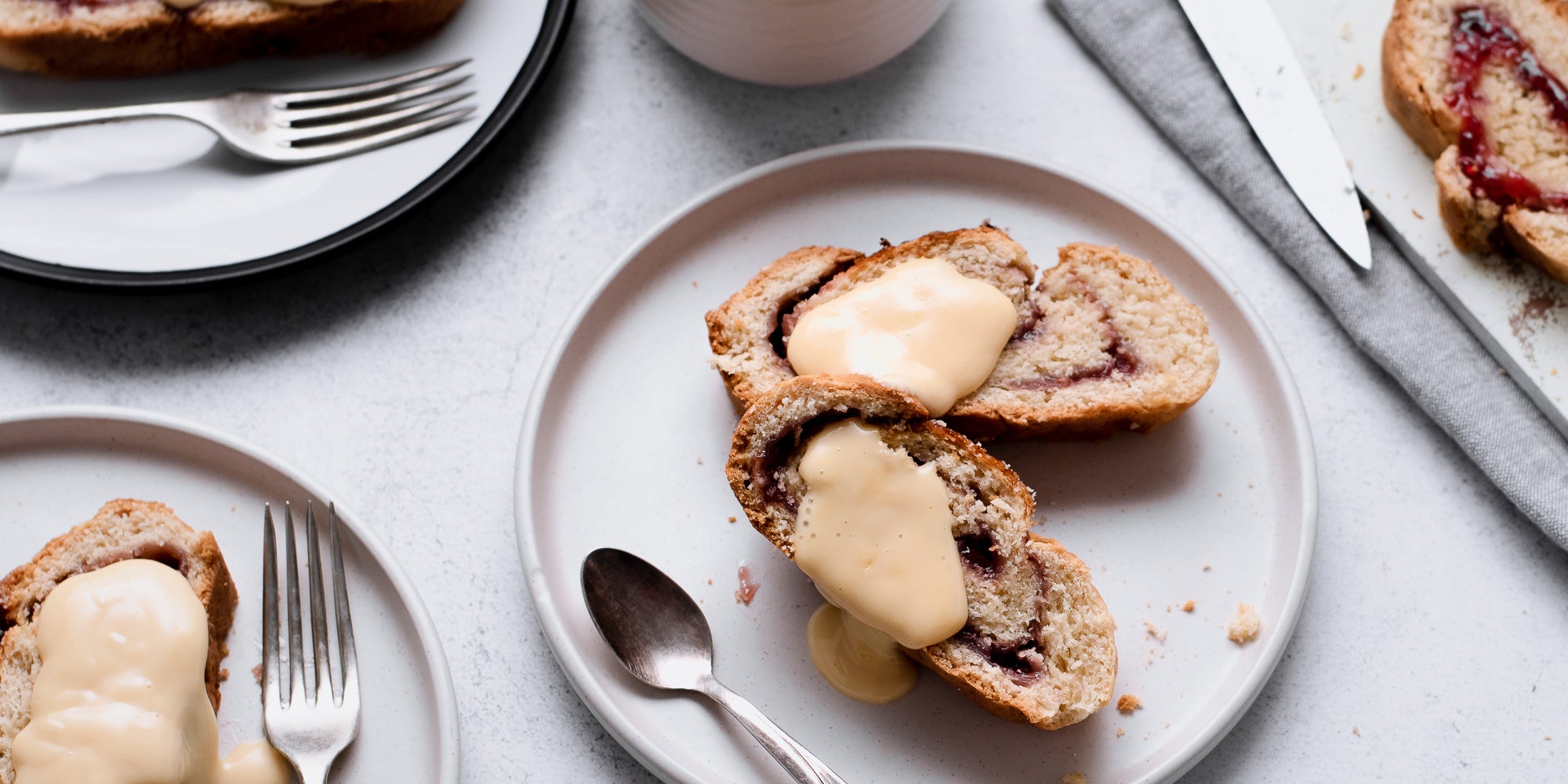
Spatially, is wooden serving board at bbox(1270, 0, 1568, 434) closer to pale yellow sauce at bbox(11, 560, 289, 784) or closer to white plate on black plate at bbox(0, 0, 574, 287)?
white plate on black plate at bbox(0, 0, 574, 287)

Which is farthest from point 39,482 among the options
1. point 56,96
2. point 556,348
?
point 556,348

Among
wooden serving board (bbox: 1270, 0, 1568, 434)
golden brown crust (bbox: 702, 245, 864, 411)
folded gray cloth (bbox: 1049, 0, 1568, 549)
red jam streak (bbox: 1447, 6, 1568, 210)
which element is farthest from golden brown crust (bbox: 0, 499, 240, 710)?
red jam streak (bbox: 1447, 6, 1568, 210)

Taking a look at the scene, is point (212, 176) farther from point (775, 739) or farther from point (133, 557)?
point (775, 739)

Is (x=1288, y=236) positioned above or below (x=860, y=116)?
below

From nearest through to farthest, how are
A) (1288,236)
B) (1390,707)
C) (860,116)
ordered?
(1390,707) < (1288,236) < (860,116)

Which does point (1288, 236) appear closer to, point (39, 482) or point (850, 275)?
point (850, 275)

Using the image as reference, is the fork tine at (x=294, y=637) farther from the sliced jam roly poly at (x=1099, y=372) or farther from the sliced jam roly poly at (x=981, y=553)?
the sliced jam roly poly at (x=1099, y=372)
